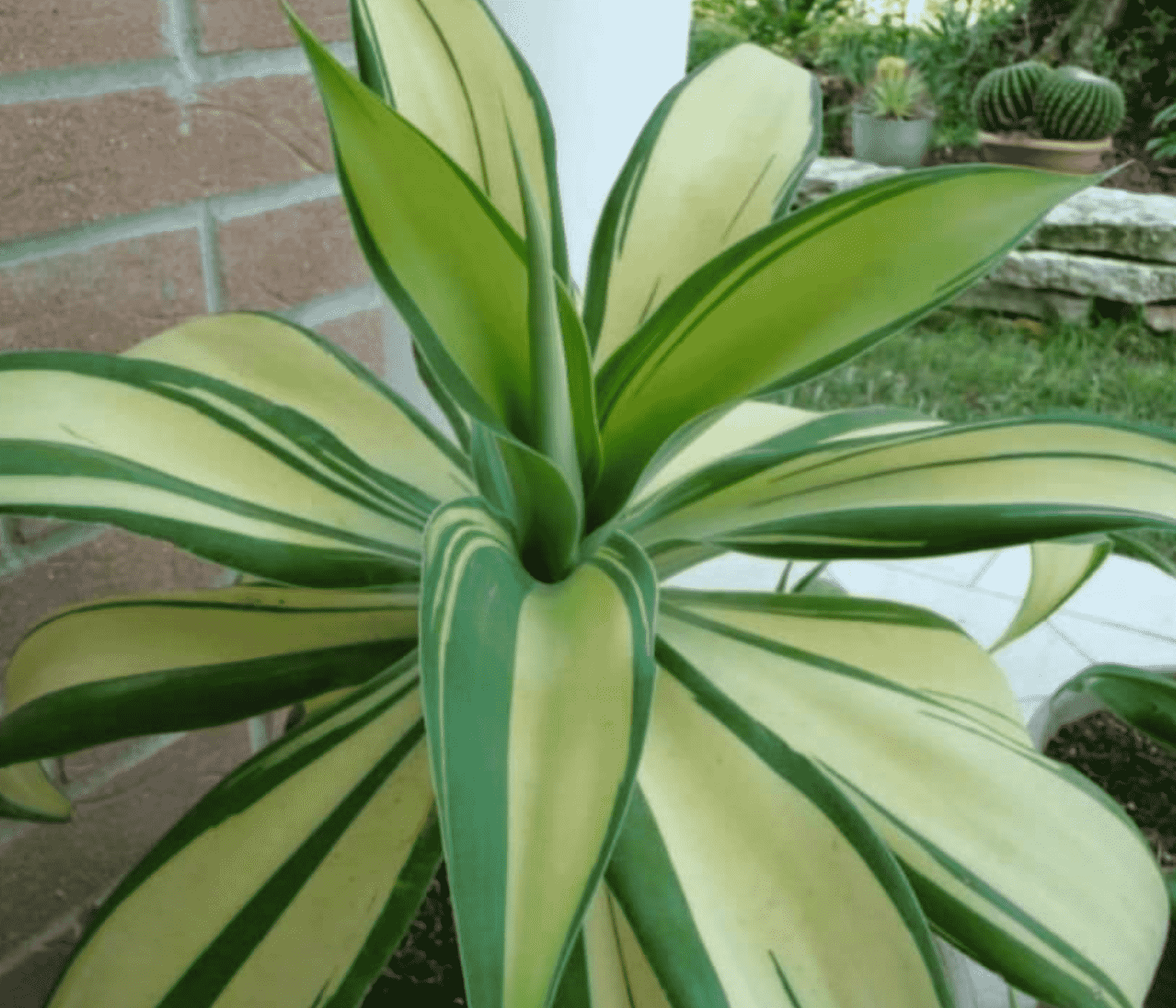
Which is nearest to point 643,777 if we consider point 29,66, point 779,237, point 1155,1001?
point 779,237

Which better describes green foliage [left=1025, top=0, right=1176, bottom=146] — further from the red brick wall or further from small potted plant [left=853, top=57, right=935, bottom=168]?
the red brick wall

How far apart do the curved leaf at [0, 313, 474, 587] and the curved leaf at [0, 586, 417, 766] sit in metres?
0.04

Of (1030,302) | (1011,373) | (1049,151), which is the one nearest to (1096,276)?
(1030,302)

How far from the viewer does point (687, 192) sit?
0.49 meters

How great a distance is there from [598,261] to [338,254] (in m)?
0.32

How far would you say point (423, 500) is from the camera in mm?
442

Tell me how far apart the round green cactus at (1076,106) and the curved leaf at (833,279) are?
3.47 m

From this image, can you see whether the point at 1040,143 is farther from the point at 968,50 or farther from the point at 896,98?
the point at 968,50

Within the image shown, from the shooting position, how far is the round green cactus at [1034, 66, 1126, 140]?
346 cm

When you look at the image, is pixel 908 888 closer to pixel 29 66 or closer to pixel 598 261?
pixel 598 261

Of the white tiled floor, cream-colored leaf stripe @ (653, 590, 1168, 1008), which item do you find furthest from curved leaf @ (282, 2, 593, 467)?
the white tiled floor

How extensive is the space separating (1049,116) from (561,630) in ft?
11.9

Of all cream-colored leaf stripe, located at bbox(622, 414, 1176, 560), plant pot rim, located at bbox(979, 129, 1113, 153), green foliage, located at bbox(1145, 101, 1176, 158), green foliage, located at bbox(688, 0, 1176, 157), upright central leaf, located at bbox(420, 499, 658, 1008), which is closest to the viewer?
upright central leaf, located at bbox(420, 499, 658, 1008)

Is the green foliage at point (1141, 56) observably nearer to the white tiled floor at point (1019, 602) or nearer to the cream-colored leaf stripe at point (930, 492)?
the white tiled floor at point (1019, 602)
